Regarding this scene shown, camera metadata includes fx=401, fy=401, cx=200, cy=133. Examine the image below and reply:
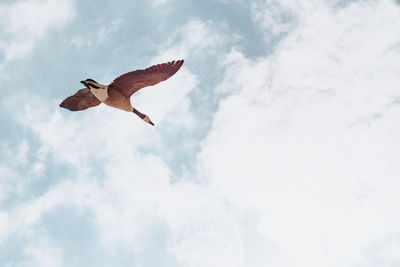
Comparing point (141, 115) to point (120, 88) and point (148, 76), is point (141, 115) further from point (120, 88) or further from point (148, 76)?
point (148, 76)

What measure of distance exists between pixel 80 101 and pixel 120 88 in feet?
9.78

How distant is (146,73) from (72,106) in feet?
17.2

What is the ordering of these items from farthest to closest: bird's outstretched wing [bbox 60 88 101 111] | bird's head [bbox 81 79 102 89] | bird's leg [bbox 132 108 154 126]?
bird's leg [bbox 132 108 154 126], bird's outstretched wing [bbox 60 88 101 111], bird's head [bbox 81 79 102 89]

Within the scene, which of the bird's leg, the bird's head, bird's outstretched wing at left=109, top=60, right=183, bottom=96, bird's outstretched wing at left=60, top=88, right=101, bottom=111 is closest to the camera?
bird's outstretched wing at left=109, top=60, right=183, bottom=96

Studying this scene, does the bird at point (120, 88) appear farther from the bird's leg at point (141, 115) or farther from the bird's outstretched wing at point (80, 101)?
the bird's leg at point (141, 115)

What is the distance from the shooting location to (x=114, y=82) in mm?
16922

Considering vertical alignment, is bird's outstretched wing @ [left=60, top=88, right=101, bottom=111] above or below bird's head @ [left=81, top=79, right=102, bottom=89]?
above

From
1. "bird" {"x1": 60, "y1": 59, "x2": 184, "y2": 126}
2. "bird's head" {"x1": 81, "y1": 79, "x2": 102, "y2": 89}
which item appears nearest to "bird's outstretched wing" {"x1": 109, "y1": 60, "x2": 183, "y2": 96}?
"bird" {"x1": 60, "y1": 59, "x2": 184, "y2": 126}

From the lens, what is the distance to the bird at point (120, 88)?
1620 centimetres

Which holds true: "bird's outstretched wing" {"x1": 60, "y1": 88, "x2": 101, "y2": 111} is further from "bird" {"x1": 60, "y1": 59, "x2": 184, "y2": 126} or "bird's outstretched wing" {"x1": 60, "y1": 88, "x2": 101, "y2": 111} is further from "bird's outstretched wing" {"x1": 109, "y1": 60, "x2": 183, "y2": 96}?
"bird's outstretched wing" {"x1": 109, "y1": 60, "x2": 183, "y2": 96}

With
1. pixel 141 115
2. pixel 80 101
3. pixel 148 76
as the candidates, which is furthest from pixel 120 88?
pixel 141 115

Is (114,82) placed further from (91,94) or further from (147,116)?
(147,116)

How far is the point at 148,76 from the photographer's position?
53.6 ft

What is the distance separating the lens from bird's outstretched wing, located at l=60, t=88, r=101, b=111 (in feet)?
62.5
